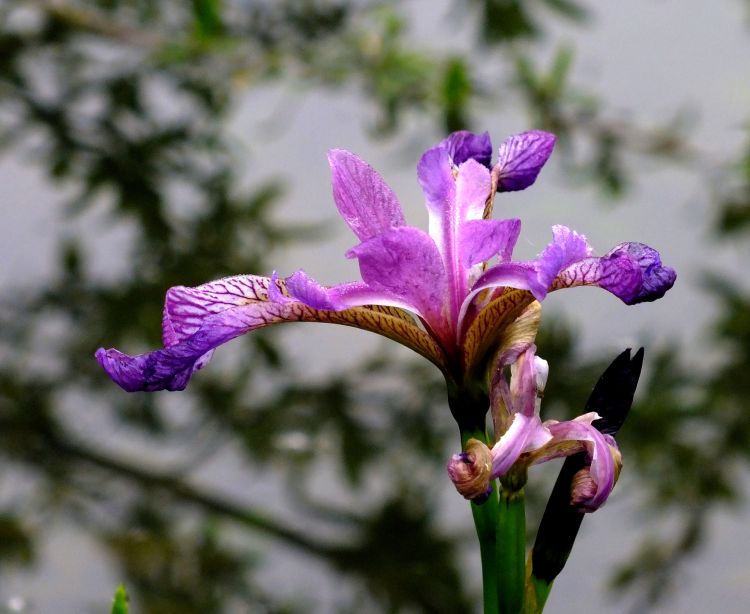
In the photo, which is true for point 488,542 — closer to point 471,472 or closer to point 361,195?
point 471,472

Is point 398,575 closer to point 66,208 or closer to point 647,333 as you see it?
point 647,333

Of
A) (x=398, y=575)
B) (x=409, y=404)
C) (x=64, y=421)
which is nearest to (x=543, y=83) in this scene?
(x=409, y=404)

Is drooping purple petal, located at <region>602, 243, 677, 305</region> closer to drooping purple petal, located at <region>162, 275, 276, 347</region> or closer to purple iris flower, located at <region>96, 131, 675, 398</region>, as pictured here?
purple iris flower, located at <region>96, 131, 675, 398</region>

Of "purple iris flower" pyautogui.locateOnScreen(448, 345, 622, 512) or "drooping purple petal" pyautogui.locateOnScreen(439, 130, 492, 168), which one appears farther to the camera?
"drooping purple petal" pyautogui.locateOnScreen(439, 130, 492, 168)

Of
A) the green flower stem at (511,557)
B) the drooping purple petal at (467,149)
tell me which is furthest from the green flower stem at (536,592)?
the drooping purple petal at (467,149)

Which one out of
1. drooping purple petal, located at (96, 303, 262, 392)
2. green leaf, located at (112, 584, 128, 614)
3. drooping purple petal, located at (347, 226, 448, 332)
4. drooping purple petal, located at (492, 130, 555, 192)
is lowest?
green leaf, located at (112, 584, 128, 614)

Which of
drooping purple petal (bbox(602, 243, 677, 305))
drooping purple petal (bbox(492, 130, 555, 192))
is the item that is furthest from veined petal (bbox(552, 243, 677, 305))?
drooping purple petal (bbox(492, 130, 555, 192))

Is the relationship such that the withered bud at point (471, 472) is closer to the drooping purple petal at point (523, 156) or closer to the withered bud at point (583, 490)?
the withered bud at point (583, 490)
